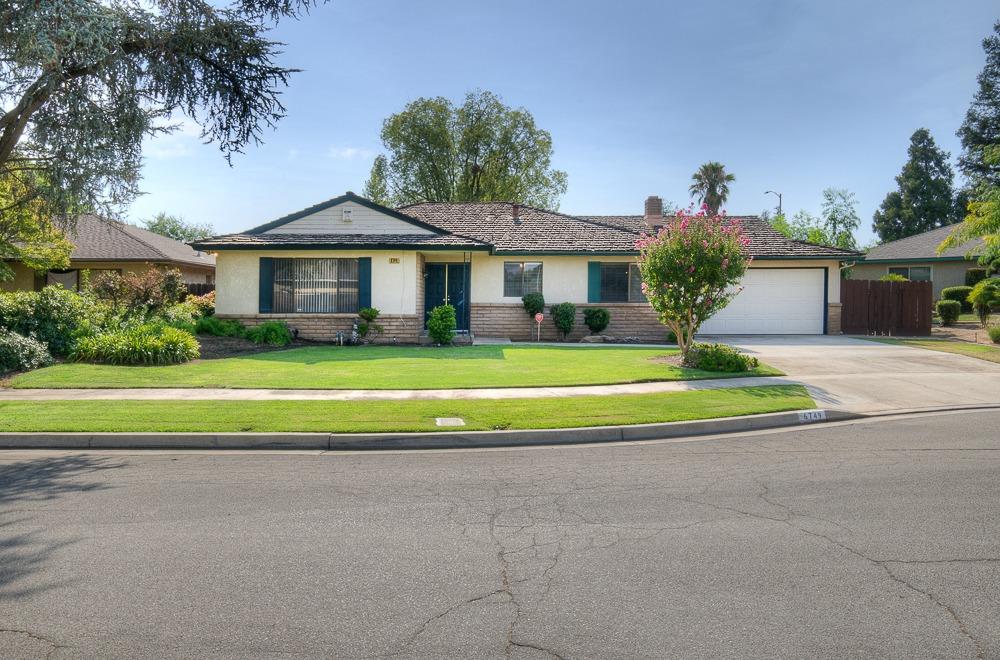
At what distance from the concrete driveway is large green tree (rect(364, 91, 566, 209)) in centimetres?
2976

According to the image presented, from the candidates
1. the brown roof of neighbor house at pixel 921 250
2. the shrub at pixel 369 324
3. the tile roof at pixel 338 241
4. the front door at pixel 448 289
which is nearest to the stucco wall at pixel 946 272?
the brown roof of neighbor house at pixel 921 250

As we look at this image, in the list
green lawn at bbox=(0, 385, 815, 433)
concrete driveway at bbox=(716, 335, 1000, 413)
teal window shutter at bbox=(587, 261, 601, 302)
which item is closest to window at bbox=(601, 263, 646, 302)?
teal window shutter at bbox=(587, 261, 601, 302)

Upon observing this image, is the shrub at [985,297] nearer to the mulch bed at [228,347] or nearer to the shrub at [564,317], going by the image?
the shrub at [564,317]

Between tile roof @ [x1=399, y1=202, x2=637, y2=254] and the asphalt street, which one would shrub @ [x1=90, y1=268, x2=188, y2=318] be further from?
the asphalt street

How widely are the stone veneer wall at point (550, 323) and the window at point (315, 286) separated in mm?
4578

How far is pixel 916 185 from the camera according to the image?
54.9m

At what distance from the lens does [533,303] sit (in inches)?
898

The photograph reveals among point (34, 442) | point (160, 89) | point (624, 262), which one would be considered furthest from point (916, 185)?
point (34, 442)

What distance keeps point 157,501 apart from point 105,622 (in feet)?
8.03

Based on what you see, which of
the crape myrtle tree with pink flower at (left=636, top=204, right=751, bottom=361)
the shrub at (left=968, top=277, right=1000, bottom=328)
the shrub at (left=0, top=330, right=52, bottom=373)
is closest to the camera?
the shrub at (left=0, top=330, right=52, bottom=373)

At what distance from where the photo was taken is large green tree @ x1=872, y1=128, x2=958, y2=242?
54.2 m

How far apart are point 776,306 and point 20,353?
75.2ft

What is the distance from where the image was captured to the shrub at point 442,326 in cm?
1977

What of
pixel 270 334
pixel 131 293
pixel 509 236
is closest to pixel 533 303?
pixel 509 236
